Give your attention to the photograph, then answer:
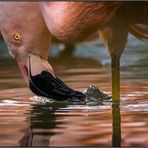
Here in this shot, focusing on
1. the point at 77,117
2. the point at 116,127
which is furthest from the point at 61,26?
the point at 116,127

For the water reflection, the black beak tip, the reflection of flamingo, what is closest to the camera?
the water reflection

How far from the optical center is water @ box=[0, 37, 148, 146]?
3.12 meters

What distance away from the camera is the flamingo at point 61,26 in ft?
11.4

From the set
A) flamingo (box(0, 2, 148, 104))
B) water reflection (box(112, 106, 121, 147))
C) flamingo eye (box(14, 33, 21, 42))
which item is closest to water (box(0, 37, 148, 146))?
water reflection (box(112, 106, 121, 147))

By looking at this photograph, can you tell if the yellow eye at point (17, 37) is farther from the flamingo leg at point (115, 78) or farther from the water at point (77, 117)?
the flamingo leg at point (115, 78)

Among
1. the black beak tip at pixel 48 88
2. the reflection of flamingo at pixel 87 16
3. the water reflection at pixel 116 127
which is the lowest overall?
the water reflection at pixel 116 127

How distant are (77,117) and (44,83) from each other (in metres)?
0.63

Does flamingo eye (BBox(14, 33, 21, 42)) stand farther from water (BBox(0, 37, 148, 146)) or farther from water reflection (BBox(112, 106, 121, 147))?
water reflection (BBox(112, 106, 121, 147))

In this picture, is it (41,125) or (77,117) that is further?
(77,117)

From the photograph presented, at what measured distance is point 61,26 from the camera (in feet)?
11.7

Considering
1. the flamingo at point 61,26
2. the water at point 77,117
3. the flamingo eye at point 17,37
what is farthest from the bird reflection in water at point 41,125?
the flamingo eye at point 17,37

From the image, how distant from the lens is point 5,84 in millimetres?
4707

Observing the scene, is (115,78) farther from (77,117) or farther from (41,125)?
(41,125)

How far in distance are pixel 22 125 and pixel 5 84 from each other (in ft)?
4.27
